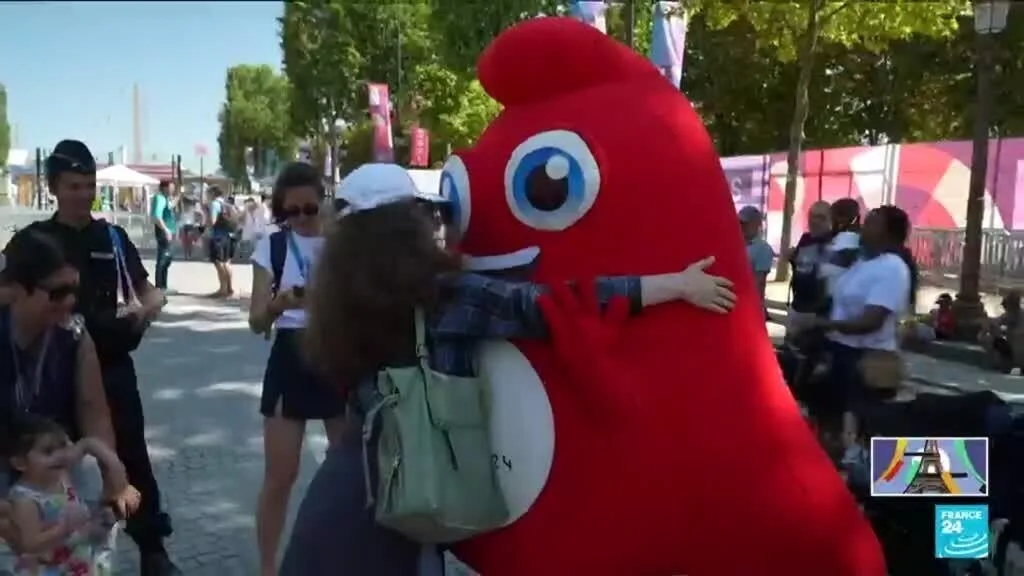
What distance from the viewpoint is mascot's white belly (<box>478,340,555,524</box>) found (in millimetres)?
2354

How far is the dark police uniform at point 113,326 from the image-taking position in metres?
3.52

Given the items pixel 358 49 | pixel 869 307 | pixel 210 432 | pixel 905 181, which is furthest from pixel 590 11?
pixel 358 49

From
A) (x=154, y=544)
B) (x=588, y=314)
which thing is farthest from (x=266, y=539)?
(x=588, y=314)

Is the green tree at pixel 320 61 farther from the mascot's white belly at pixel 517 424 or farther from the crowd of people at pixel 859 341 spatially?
the mascot's white belly at pixel 517 424

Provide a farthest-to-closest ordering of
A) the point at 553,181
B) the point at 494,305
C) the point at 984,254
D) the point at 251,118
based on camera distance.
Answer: the point at 251,118, the point at 984,254, the point at 553,181, the point at 494,305

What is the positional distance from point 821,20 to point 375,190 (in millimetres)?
15526

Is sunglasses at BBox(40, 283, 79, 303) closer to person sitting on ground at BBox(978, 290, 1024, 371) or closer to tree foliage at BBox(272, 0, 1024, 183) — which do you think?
person sitting on ground at BBox(978, 290, 1024, 371)

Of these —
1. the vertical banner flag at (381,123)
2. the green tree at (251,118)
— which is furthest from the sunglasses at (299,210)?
the green tree at (251,118)

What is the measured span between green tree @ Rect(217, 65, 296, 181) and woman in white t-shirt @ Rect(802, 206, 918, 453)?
59.8m

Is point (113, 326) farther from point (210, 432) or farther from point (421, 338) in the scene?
point (210, 432)

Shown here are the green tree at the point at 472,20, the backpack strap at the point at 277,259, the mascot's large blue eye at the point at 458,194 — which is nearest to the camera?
the mascot's large blue eye at the point at 458,194

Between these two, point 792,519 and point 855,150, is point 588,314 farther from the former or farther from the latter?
point 855,150

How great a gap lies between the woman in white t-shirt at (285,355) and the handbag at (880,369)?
7.36ft

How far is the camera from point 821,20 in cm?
1658
